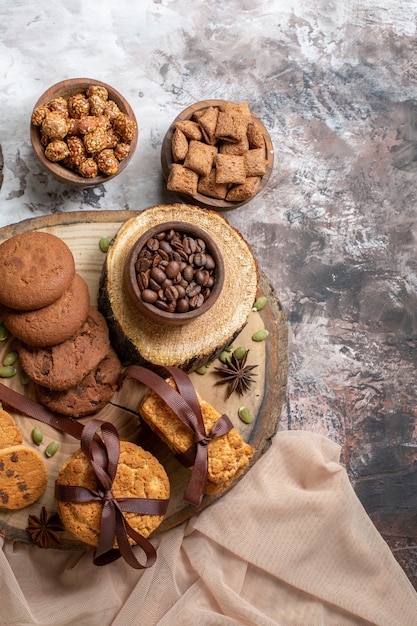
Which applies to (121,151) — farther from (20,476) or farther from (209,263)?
(20,476)

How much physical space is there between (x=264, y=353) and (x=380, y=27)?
2.10 m

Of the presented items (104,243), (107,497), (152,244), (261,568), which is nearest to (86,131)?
(104,243)

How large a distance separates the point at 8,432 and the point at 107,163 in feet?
4.17

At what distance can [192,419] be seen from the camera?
264cm

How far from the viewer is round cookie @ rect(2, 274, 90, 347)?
265 centimetres

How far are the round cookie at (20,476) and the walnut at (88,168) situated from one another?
124 cm

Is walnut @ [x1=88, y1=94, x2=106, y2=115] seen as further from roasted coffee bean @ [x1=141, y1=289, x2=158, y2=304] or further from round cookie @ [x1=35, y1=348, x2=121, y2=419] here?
round cookie @ [x1=35, y1=348, x2=121, y2=419]

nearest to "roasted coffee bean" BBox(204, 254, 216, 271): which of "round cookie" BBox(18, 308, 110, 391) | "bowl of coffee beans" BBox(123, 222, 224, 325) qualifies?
"bowl of coffee beans" BBox(123, 222, 224, 325)

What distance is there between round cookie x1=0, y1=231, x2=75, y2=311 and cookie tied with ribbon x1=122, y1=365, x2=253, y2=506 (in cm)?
47

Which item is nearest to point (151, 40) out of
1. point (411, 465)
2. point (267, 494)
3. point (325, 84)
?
point (325, 84)

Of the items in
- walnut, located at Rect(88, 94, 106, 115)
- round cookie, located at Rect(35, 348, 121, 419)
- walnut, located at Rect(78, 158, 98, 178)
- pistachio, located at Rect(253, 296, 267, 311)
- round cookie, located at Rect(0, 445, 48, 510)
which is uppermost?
walnut, located at Rect(88, 94, 106, 115)

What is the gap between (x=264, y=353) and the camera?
10.1 feet

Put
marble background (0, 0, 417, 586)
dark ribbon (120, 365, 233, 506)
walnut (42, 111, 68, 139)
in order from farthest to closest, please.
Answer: marble background (0, 0, 417, 586) < walnut (42, 111, 68, 139) < dark ribbon (120, 365, 233, 506)

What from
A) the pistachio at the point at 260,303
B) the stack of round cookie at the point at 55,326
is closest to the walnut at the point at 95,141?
the stack of round cookie at the point at 55,326
